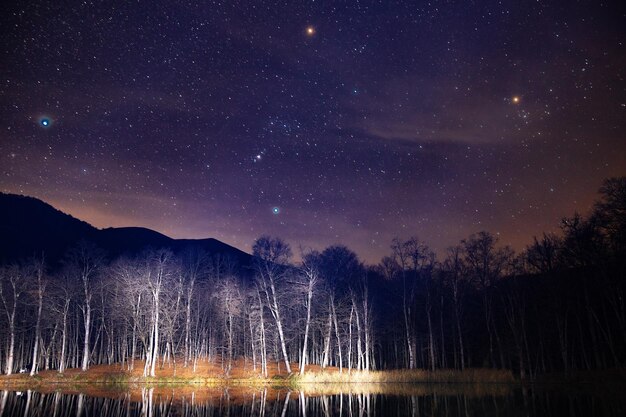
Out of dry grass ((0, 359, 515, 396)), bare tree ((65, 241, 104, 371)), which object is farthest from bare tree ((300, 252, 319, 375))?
bare tree ((65, 241, 104, 371))

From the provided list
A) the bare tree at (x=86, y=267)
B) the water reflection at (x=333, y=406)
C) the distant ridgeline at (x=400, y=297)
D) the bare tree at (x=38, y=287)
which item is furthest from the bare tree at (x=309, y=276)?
the bare tree at (x=38, y=287)

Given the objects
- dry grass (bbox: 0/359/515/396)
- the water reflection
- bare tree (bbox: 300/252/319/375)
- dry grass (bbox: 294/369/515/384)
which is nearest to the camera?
the water reflection

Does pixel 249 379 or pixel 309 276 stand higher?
pixel 309 276

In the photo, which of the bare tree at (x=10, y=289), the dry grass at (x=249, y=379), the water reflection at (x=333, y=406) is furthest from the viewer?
the bare tree at (x=10, y=289)

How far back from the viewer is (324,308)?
50844 mm

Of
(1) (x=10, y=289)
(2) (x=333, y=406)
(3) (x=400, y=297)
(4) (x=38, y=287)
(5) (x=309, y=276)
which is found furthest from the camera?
(3) (x=400, y=297)

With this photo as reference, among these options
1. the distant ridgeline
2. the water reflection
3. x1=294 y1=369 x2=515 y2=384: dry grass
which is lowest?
x1=294 y1=369 x2=515 y2=384: dry grass

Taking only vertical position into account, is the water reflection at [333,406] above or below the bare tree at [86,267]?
below

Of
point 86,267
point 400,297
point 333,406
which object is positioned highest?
point 86,267

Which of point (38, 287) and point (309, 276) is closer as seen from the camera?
point (309, 276)

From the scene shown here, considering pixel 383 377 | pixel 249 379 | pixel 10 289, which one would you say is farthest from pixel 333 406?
pixel 10 289

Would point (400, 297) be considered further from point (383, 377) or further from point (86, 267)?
point (86, 267)

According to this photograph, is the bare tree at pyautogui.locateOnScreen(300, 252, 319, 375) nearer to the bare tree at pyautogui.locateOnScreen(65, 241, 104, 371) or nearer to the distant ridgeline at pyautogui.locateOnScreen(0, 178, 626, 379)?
the distant ridgeline at pyautogui.locateOnScreen(0, 178, 626, 379)

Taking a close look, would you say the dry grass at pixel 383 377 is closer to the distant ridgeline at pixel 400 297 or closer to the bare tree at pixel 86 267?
the distant ridgeline at pixel 400 297
